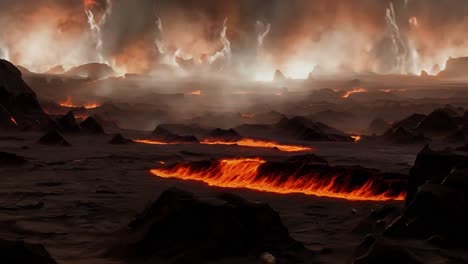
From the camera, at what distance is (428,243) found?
32.3 ft

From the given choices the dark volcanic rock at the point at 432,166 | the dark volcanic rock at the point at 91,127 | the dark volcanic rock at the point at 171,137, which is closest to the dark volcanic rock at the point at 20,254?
the dark volcanic rock at the point at 432,166

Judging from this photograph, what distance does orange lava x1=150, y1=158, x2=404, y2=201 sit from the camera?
63.4 feet

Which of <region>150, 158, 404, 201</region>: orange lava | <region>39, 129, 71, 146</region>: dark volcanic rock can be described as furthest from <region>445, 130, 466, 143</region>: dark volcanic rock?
<region>39, 129, 71, 146</region>: dark volcanic rock

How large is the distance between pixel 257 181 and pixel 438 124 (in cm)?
3686

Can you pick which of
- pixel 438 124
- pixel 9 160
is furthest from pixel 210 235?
pixel 438 124

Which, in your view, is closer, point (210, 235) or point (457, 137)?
point (210, 235)

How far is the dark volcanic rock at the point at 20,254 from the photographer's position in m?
7.57

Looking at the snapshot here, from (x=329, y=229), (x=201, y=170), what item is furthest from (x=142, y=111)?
(x=329, y=229)

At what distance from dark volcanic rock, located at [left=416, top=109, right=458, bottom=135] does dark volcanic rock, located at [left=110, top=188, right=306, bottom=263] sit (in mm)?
45933

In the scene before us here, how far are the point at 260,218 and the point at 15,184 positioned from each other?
38.6 ft

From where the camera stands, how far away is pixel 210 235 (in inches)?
405

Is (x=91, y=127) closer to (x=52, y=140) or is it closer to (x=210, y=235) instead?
(x=52, y=140)

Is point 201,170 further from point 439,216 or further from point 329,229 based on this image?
point 439,216

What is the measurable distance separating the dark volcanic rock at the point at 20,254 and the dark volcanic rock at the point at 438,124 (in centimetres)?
4990
